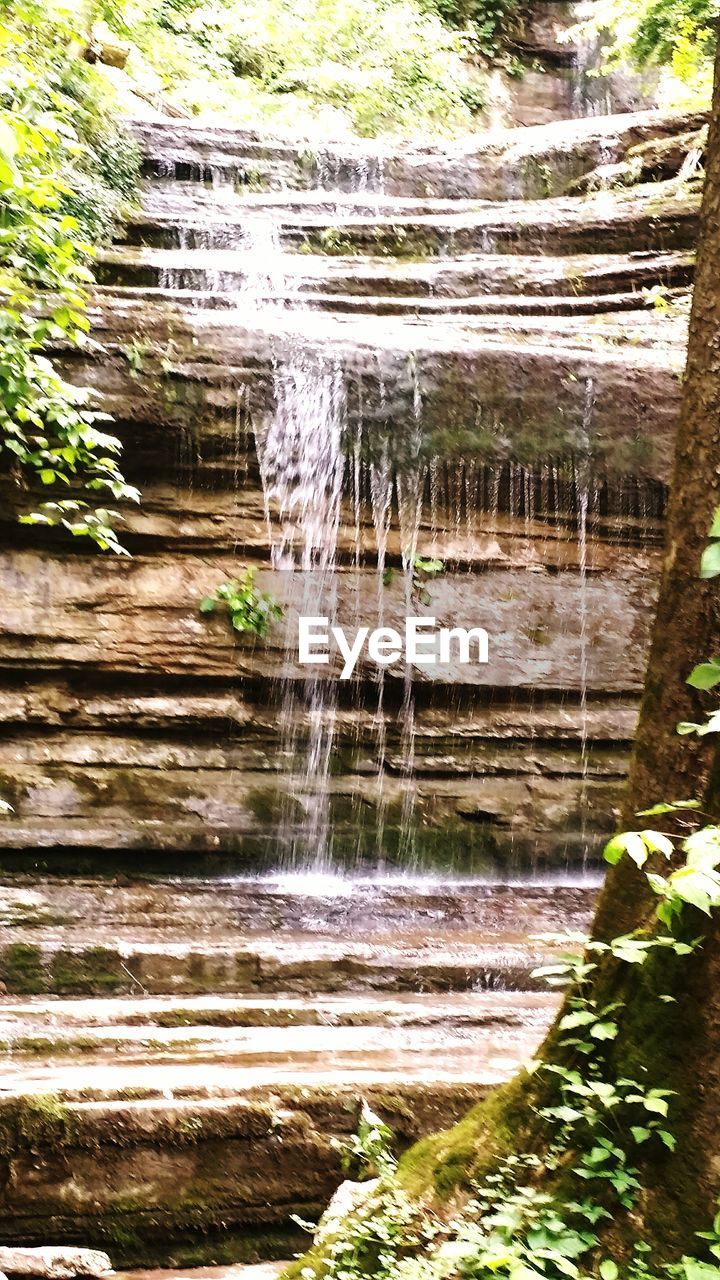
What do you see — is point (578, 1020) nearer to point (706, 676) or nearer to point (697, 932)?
point (697, 932)

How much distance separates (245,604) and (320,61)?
13607mm

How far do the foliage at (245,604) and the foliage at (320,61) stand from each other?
1117cm

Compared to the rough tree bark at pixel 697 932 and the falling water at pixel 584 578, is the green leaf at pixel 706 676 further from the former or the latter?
the falling water at pixel 584 578

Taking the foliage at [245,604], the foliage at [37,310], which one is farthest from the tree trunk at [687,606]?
the foliage at [245,604]

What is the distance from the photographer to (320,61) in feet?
56.6

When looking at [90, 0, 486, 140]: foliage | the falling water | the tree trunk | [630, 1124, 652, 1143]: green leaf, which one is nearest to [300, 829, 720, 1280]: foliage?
[630, 1124, 652, 1143]: green leaf

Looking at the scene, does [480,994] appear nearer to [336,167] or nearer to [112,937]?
[112,937]

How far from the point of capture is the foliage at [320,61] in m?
16.4

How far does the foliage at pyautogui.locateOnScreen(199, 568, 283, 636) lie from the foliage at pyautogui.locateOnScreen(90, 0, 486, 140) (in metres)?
11.2

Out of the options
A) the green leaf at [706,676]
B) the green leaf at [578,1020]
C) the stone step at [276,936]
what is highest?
the green leaf at [706,676]

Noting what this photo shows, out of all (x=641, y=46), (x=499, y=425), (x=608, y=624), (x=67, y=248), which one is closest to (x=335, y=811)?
(x=608, y=624)

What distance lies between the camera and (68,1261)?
333 centimetres

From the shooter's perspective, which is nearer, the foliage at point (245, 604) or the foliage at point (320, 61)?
the foliage at point (245, 604)

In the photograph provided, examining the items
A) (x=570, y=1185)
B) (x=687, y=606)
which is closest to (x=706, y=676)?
(x=687, y=606)
